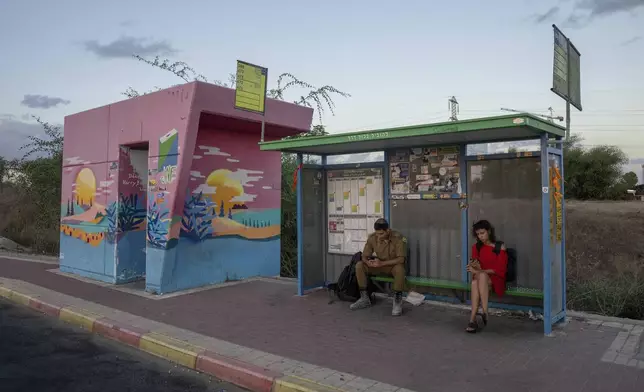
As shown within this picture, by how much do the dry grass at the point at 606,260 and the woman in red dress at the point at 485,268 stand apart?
2233 millimetres

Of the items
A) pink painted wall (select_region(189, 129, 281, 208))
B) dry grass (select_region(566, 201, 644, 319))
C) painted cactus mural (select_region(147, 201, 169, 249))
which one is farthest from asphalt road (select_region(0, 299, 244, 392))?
dry grass (select_region(566, 201, 644, 319))

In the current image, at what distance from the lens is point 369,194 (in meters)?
8.16

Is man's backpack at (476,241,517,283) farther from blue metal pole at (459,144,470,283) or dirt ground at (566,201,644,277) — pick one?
dirt ground at (566,201,644,277)

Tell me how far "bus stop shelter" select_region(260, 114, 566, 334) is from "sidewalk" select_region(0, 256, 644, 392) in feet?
1.74

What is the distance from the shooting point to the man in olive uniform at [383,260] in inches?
272

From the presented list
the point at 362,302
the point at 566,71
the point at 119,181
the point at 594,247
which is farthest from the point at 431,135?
the point at 594,247

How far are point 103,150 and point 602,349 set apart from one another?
31.3 feet

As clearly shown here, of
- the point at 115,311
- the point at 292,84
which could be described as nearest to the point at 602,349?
the point at 115,311

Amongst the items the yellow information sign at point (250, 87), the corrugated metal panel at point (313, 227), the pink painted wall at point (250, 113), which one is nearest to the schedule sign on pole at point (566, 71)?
the corrugated metal panel at point (313, 227)

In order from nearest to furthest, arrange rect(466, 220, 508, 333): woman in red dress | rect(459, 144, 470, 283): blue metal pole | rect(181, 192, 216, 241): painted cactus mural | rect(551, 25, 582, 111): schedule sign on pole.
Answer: rect(466, 220, 508, 333): woman in red dress → rect(459, 144, 470, 283): blue metal pole → rect(551, 25, 582, 111): schedule sign on pole → rect(181, 192, 216, 241): painted cactus mural

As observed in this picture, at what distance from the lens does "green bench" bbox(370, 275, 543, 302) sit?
621 centimetres

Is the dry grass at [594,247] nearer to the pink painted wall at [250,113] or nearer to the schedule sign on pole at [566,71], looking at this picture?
the schedule sign on pole at [566,71]

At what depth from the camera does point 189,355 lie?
17.5 feet

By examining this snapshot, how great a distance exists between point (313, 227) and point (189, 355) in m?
3.66
